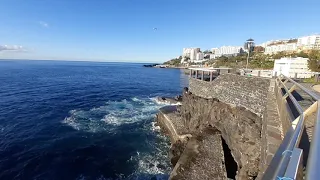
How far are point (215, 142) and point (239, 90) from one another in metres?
4.70

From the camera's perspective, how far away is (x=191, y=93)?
22047 mm

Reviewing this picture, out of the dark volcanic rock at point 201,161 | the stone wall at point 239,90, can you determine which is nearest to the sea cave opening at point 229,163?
the dark volcanic rock at point 201,161

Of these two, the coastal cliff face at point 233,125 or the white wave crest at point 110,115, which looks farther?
the white wave crest at point 110,115

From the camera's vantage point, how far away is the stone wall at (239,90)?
506 inches

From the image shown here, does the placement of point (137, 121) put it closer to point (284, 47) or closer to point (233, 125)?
point (233, 125)

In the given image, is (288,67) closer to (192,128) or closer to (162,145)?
(192,128)

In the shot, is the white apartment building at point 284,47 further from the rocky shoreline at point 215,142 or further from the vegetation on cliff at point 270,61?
the rocky shoreline at point 215,142

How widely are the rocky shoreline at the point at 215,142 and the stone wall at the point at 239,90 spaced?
54cm

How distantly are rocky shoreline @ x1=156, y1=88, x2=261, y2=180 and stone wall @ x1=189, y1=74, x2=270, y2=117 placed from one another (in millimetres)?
543

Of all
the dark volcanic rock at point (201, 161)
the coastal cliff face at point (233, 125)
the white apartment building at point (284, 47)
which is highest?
the white apartment building at point (284, 47)

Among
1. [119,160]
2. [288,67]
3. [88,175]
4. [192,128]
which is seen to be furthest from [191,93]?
[288,67]

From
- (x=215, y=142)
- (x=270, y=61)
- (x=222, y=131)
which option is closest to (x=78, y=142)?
(x=215, y=142)

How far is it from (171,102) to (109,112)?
1190 centimetres

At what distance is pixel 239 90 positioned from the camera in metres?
14.9
